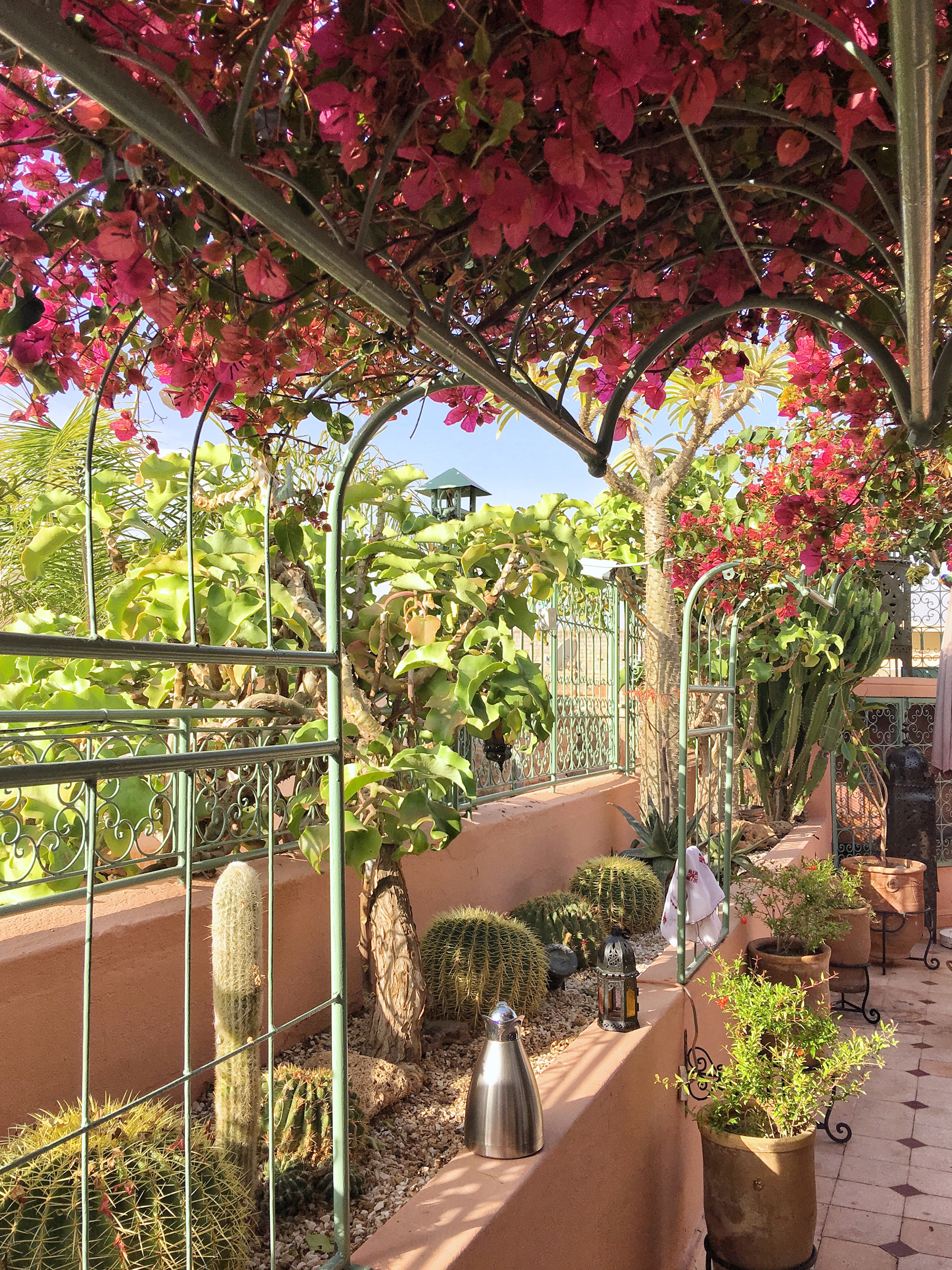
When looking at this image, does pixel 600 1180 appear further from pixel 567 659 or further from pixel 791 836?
pixel 791 836

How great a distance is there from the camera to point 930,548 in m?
4.48

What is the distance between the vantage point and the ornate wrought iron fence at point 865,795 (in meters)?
7.89

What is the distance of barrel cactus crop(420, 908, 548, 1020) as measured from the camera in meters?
3.03

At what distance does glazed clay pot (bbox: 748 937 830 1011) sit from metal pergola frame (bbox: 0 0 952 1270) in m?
3.20

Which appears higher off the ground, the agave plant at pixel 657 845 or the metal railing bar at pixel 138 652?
the metal railing bar at pixel 138 652

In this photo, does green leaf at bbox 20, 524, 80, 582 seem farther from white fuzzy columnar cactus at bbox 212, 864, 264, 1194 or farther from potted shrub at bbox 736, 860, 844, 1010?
potted shrub at bbox 736, 860, 844, 1010

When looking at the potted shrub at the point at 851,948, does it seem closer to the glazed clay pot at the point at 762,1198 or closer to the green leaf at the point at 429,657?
the glazed clay pot at the point at 762,1198

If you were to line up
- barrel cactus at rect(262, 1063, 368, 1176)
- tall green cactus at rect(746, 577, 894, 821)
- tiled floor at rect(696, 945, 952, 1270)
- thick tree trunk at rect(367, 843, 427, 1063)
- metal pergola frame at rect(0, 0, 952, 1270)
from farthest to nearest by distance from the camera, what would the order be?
tall green cactus at rect(746, 577, 894, 821), tiled floor at rect(696, 945, 952, 1270), thick tree trunk at rect(367, 843, 427, 1063), barrel cactus at rect(262, 1063, 368, 1176), metal pergola frame at rect(0, 0, 952, 1270)

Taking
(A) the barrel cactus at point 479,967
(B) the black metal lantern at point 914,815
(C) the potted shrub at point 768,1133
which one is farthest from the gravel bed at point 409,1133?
(B) the black metal lantern at point 914,815

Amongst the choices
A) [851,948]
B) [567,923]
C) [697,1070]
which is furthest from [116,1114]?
[851,948]

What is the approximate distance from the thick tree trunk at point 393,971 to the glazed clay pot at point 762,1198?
0.99m

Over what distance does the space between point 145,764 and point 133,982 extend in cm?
139

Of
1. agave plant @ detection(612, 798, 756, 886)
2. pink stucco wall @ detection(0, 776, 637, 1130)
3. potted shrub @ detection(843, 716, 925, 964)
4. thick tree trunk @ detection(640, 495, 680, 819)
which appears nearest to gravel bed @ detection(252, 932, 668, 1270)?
pink stucco wall @ detection(0, 776, 637, 1130)

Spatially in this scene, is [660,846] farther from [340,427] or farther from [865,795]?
[340,427]
